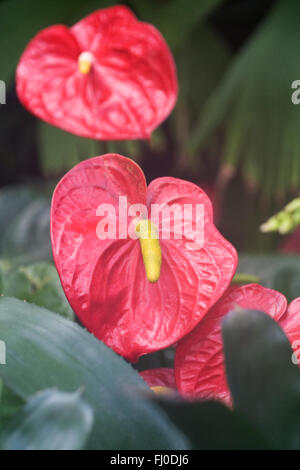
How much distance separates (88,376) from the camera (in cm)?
17

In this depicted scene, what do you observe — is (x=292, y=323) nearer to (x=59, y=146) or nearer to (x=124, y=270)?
(x=124, y=270)

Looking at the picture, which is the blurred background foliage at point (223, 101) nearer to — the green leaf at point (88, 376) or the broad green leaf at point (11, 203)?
the broad green leaf at point (11, 203)

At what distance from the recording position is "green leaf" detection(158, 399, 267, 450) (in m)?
0.12

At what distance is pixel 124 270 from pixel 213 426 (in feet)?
0.35

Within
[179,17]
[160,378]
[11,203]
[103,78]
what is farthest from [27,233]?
[179,17]

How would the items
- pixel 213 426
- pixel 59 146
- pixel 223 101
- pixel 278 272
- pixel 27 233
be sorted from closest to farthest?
pixel 213 426 → pixel 278 272 → pixel 27 233 → pixel 223 101 → pixel 59 146

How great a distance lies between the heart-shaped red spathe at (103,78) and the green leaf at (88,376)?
15 cm

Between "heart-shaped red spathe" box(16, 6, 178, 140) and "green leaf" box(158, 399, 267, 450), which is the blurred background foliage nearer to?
"heart-shaped red spathe" box(16, 6, 178, 140)

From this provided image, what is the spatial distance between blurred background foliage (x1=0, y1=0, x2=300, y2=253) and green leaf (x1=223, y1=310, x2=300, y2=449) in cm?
42

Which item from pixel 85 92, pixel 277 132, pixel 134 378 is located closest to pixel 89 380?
pixel 134 378

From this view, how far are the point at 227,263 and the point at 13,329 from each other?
0.09 metres

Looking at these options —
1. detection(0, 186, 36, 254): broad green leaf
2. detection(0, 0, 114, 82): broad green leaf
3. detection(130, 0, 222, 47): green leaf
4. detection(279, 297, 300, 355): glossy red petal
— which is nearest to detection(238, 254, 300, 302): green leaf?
detection(279, 297, 300, 355): glossy red petal

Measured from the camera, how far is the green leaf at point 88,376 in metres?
0.17

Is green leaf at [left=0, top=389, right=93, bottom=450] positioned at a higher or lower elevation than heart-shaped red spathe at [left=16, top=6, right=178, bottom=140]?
lower
